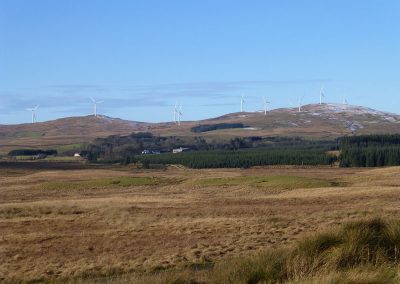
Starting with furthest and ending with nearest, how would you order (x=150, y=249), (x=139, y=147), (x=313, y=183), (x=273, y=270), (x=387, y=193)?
(x=139, y=147) → (x=313, y=183) → (x=387, y=193) → (x=150, y=249) → (x=273, y=270)

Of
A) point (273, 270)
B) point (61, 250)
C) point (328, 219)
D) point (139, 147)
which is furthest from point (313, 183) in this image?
point (139, 147)

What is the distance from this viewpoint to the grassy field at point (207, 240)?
459 inches

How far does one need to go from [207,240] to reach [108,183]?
184ft

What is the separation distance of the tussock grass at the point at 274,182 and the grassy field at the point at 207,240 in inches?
39.5

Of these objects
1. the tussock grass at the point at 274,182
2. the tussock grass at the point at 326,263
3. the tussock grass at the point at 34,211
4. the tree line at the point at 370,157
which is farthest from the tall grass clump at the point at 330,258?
the tree line at the point at 370,157

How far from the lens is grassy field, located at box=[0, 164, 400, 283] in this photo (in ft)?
38.2

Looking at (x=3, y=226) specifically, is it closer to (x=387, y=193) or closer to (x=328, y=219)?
(x=328, y=219)

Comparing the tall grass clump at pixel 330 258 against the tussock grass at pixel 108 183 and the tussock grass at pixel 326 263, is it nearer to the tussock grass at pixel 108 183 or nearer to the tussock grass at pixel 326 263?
the tussock grass at pixel 326 263

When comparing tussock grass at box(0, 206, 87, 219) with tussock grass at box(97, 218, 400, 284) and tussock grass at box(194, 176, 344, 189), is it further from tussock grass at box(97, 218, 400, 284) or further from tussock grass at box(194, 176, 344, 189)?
tussock grass at box(97, 218, 400, 284)

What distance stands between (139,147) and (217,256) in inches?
6972

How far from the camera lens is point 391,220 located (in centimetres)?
1529

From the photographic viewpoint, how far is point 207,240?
A: 2655 cm

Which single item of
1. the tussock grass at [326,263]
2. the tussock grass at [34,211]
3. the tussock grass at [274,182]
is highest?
the tussock grass at [326,263]

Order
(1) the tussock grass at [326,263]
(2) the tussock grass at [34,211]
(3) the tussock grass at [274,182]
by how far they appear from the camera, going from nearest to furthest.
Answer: (1) the tussock grass at [326,263]
(2) the tussock grass at [34,211]
(3) the tussock grass at [274,182]
